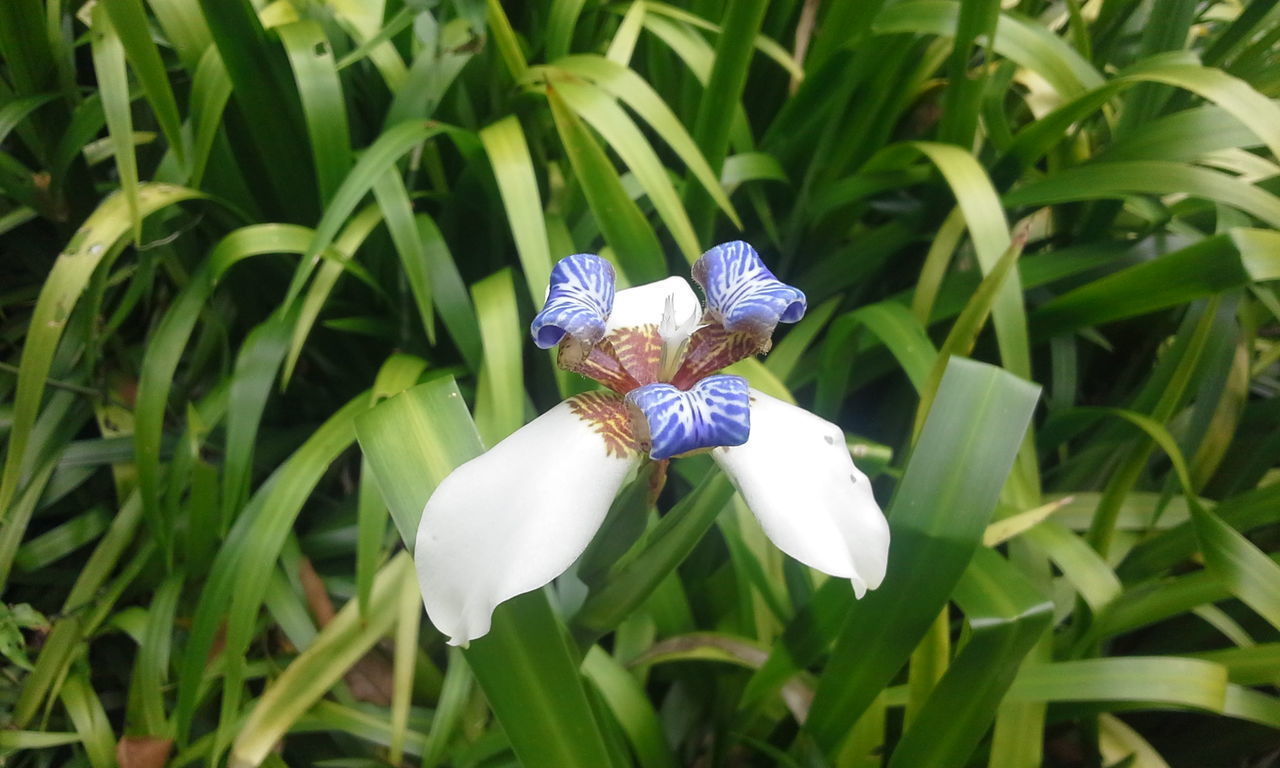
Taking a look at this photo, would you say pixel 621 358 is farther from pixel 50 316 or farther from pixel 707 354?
pixel 50 316

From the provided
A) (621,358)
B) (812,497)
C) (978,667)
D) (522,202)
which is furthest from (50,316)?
(978,667)

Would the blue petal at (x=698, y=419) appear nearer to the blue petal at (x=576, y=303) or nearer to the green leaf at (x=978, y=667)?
the blue petal at (x=576, y=303)

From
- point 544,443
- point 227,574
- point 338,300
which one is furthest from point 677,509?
point 338,300

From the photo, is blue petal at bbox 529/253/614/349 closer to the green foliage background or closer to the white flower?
the white flower

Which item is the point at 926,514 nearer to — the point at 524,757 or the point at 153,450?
the point at 524,757

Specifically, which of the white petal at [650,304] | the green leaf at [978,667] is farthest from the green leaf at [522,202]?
the green leaf at [978,667]

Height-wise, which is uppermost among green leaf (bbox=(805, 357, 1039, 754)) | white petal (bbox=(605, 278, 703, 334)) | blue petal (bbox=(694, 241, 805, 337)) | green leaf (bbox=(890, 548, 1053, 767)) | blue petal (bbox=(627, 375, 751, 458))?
blue petal (bbox=(694, 241, 805, 337))

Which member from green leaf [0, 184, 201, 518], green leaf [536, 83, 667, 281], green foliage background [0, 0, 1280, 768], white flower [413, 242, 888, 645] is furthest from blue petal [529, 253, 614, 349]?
green leaf [0, 184, 201, 518]
